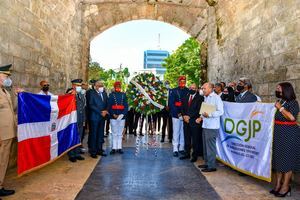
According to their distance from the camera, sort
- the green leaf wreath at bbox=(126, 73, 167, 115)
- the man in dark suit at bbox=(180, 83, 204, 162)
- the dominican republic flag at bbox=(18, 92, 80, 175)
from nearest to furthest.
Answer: the dominican republic flag at bbox=(18, 92, 80, 175) < the man in dark suit at bbox=(180, 83, 204, 162) < the green leaf wreath at bbox=(126, 73, 167, 115)

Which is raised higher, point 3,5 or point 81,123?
point 3,5

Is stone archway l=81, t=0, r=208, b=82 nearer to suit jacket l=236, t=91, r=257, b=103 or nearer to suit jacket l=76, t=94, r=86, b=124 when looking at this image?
suit jacket l=76, t=94, r=86, b=124

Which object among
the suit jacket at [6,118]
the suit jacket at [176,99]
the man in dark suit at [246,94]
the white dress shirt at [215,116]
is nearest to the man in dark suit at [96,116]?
the suit jacket at [176,99]

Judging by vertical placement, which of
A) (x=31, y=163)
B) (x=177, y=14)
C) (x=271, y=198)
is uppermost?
(x=177, y=14)

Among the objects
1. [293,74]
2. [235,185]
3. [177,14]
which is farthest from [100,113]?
[177,14]

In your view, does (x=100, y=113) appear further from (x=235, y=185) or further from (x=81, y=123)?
(x=235, y=185)

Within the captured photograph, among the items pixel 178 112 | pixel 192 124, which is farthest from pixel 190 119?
pixel 178 112

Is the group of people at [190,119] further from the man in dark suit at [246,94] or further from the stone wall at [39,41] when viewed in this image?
the stone wall at [39,41]

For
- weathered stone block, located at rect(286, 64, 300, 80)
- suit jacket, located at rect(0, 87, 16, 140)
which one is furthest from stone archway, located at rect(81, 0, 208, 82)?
suit jacket, located at rect(0, 87, 16, 140)

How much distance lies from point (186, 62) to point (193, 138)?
32.4 m

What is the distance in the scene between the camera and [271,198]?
4.34 metres

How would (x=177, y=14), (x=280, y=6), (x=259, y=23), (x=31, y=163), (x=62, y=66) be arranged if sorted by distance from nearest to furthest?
(x=31, y=163), (x=280, y=6), (x=259, y=23), (x=62, y=66), (x=177, y=14)

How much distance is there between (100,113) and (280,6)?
13.6ft

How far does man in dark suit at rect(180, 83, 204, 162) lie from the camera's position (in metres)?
6.71
